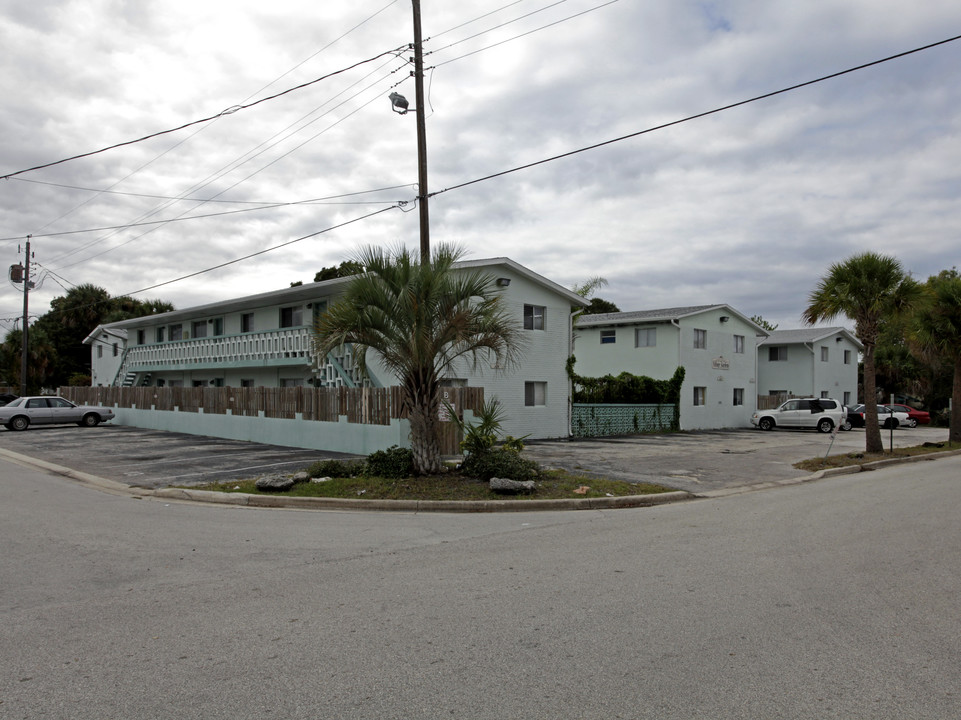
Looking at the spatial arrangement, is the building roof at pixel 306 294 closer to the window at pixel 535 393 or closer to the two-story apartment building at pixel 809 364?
the window at pixel 535 393

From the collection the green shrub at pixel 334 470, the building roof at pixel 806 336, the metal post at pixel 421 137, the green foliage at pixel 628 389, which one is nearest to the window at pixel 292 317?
the green foliage at pixel 628 389

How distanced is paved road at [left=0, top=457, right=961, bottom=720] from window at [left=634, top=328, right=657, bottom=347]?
88.3ft

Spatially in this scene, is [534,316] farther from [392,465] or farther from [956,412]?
[956,412]

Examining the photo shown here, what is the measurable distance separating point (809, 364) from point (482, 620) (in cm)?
4354

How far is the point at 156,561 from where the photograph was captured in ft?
24.8

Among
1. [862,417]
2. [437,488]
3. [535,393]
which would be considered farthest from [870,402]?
[862,417]

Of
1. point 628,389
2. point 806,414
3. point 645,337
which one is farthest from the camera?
point 645,337

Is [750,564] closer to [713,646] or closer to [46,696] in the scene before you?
[713,646]

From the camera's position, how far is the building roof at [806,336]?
145 ft

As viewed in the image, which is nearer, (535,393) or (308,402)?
(308,402)

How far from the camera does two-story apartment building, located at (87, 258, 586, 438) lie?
25.1 m

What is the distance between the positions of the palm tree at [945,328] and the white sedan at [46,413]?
34.0m

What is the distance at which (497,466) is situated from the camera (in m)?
13.3

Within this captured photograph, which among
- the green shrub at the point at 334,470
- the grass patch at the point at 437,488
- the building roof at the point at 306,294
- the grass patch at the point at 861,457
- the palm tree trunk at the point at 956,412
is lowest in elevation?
the grass patch at the point at 861,457
